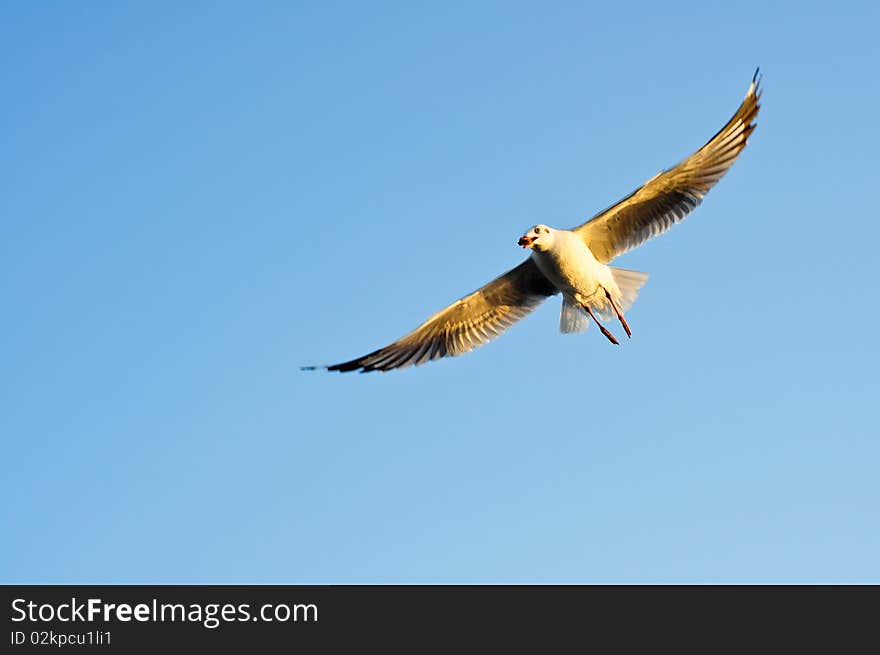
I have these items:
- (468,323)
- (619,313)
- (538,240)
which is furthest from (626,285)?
(468,323)

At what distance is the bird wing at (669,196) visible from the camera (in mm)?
9336

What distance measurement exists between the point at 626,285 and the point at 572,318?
738 mm

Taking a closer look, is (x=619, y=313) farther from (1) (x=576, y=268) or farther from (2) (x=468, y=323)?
(2) (x=468, y=323)

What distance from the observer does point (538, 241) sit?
962 cm

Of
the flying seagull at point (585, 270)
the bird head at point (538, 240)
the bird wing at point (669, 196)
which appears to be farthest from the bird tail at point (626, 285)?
the bird head at point (538, 240)

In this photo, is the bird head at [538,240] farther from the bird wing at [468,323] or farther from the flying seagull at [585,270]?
the bird wing at [468,323]

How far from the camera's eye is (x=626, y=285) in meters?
9.86

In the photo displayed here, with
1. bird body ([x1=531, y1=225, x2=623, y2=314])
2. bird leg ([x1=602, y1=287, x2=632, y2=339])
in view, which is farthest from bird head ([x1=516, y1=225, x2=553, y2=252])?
bird leg ([x1=602, y1=287, x2=632, y2=339])
